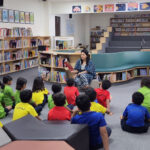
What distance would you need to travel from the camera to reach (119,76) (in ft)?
22.7

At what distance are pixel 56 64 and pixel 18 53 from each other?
2.72m

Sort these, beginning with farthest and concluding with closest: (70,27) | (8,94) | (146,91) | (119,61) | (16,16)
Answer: (70,27) < (16,16) < (119,61) < (8,94) < (146,91)

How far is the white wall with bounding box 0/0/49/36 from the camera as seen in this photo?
29.1 feet

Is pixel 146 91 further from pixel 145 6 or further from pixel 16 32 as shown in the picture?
pixel 145 6

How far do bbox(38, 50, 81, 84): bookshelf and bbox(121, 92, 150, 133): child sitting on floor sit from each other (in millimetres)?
3347

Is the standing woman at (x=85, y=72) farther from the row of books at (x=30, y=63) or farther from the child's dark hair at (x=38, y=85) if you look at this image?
the row of books at (x=30, y=63)

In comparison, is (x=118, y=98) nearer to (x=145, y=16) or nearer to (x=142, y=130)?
(x=142, y=130)

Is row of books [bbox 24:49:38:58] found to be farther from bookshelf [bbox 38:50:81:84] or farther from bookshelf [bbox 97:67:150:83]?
bookshelf [bbox 97:67:150:83]

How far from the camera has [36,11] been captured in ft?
34.0

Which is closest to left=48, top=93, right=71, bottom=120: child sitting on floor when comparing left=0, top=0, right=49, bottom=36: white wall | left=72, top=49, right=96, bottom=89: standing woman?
left=72, top=49, right=96, bottom=89: standing woman

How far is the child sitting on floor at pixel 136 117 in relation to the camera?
3.33 meters

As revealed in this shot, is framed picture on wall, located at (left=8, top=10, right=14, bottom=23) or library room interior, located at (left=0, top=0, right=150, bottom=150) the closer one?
library room interior, located at (left=0, top=0, right=150, bottom=150)

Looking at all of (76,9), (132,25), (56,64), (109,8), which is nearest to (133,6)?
(109,8)

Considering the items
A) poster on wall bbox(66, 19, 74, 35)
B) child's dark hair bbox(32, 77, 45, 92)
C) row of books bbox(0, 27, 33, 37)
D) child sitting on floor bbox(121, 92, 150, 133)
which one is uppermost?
poster on wall bbox(66, 19, 74, 35)
